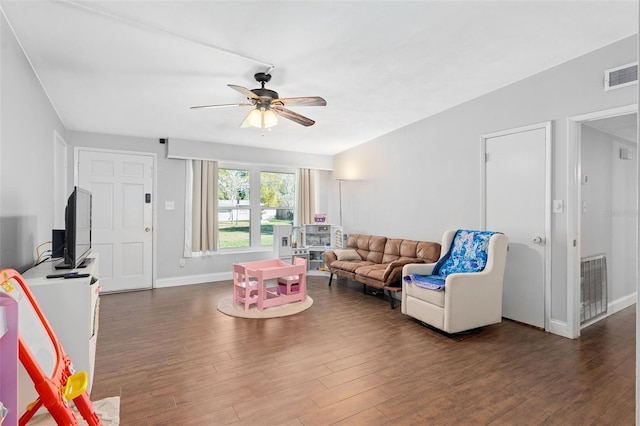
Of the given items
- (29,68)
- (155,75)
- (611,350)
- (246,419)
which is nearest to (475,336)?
(611,350)

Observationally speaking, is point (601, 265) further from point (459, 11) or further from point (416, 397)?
point (459, 11)

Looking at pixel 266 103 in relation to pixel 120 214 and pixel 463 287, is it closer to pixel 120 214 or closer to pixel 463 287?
pixel 463 287

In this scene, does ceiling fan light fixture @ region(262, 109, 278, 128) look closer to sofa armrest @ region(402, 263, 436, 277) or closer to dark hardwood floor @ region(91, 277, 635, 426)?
dark hardwood floor @ region(91, 277, 635, 426)

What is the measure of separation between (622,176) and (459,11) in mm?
3602

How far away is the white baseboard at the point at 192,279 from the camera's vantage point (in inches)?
204

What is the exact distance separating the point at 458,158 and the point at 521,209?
104 centimetres

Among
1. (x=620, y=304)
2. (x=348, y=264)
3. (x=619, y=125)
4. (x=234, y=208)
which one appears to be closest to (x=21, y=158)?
(x=234, y=208)

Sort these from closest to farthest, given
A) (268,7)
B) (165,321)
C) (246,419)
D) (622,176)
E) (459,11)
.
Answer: (246,419) → (268,7) → (459,11) → (165,321) → (622,176)

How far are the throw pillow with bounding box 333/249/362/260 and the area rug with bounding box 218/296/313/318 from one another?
1263 millimetres

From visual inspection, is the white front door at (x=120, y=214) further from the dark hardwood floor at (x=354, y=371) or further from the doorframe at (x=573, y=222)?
the doorframe at (x=573, y=222)

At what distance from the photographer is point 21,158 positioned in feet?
7.97

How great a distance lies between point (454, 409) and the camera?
6.63 feet

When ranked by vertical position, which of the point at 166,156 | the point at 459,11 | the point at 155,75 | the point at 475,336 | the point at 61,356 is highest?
the point at 459,11

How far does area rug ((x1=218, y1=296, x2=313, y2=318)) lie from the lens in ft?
12.3
